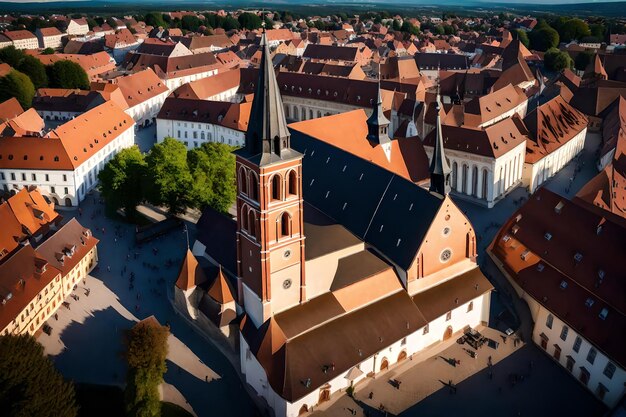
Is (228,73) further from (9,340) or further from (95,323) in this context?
(9,340)

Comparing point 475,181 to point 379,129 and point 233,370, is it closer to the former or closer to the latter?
point 379,129

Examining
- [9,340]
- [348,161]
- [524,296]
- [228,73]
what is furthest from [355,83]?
[9,340]

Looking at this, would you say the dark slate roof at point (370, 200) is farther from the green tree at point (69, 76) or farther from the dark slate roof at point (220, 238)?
the green tree at point (69, 76)

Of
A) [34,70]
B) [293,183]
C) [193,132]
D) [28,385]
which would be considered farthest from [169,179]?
[34,70]

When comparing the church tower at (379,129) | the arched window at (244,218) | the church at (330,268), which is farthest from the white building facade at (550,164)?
the arched window at (244,218)

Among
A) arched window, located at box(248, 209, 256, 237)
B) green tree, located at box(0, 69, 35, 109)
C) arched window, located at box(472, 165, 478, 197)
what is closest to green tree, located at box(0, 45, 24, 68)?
green tree, located at box(0, 69, 35, 109)

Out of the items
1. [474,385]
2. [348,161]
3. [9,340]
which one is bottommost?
[474,385]
